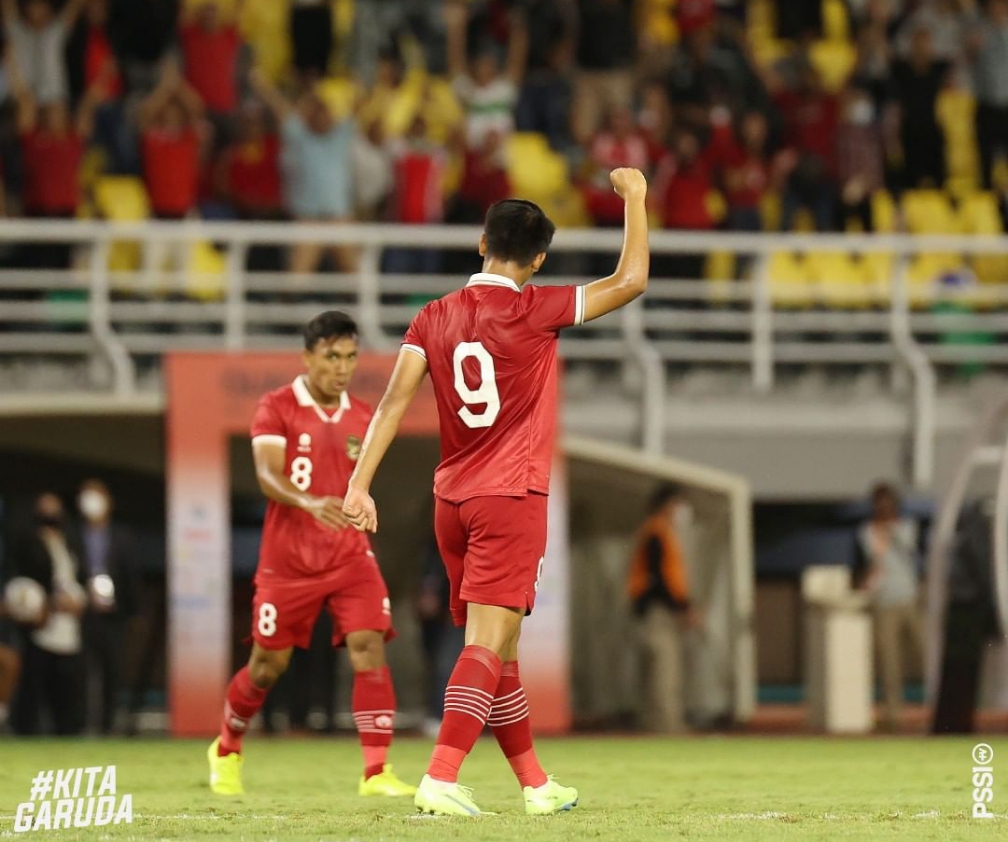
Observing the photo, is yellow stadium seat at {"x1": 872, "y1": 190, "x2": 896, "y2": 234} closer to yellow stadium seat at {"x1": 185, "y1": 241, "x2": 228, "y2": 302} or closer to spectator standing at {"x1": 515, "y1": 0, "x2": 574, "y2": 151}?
spectator standing at {"x1": 515, "y1": 0, "x2": 574, "y2": 151}

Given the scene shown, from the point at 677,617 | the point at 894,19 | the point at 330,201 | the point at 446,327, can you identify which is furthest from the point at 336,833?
the point at 894,19

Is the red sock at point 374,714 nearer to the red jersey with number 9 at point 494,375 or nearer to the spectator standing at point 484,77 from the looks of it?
the red jersey with number 9 at point 494,375

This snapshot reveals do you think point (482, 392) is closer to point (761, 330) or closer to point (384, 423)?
point (384, 423)

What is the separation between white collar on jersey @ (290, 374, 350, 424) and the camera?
9.91m

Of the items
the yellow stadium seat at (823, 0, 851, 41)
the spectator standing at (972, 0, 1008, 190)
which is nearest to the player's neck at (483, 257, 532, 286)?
the spectator standing at (972, 0, 1008, 190)

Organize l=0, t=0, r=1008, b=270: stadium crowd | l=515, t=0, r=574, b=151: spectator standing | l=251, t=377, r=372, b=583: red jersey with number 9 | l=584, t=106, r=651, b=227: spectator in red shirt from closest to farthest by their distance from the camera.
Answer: l=251, t=377, r=372, b=583: red jersey with number 9 < l=0, t=0, r=1008, b=270: stadium crowd < l=584, t=106, r=651, b=227: spectator in red shirt < l=515, t=0, r=574, b=151: spectator standing

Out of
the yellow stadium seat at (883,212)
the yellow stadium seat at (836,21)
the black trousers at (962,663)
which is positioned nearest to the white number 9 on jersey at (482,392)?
the black trousers at (962,663)

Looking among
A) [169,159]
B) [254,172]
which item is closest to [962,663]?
[254,172]

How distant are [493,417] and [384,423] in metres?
0.39

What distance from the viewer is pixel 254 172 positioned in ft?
58.5

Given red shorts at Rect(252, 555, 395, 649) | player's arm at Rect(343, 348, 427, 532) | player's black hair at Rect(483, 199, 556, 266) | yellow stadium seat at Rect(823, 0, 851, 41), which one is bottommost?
red shorts at Rect(252, 555, 395, 649)

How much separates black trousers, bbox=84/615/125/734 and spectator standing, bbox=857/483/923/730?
5.58m

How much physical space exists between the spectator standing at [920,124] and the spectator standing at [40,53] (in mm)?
7947

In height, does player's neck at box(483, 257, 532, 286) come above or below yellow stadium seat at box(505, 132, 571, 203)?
below
